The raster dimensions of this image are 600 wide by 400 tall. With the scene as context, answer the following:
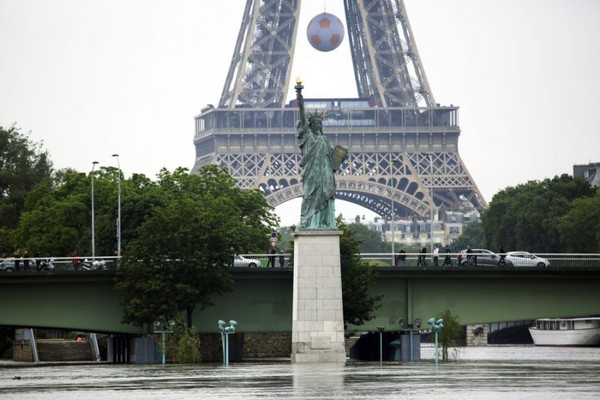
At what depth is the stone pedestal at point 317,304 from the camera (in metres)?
81.4

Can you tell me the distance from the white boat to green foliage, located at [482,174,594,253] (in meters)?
6.78

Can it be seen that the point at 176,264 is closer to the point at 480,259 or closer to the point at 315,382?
the point at 480,259

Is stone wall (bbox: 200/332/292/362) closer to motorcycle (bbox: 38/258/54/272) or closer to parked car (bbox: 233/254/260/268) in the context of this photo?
parked car (bbox: 233/254/260/268)

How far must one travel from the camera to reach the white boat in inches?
6063

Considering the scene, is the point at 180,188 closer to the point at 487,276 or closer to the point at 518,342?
the point at 487,276

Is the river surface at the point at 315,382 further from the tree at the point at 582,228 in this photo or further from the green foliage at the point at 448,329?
the tree at the point at 582,228

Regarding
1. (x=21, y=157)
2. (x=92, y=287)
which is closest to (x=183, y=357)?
(x=92, y=287)

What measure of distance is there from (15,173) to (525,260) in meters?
50.6

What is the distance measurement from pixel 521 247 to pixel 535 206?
487 centimetres

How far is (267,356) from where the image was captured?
372 ft

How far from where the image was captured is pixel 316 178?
274 feet

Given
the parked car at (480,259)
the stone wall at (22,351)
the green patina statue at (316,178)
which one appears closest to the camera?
the green patina statue at (316,178)

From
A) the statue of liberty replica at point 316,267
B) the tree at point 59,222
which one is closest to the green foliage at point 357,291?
the statue of liberty replica at point 316,267

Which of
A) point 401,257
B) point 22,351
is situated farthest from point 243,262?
point 22,351
